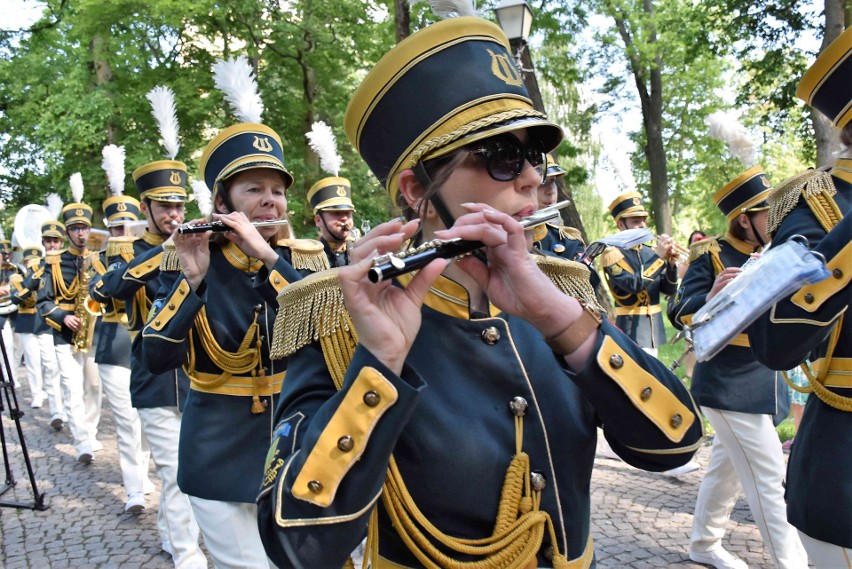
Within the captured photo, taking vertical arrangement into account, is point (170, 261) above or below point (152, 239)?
below

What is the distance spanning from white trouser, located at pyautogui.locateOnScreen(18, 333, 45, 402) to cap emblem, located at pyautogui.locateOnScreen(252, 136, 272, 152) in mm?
10364

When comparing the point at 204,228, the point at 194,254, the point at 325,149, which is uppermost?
the point at 325,149

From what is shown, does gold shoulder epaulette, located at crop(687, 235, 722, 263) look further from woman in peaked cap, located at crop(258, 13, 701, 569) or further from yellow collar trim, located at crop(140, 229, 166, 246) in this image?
yellow collar trim, located at crop(140, 229, 166, 246)

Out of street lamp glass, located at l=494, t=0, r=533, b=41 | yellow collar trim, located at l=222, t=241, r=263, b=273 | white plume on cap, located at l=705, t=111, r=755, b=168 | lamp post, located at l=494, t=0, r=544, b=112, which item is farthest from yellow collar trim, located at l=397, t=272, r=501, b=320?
street lamp glass, located at l=494, t=0, r=533, b=41

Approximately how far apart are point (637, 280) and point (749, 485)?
4.13 meters

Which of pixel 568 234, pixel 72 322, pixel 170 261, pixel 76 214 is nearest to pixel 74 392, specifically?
pixel 72 322

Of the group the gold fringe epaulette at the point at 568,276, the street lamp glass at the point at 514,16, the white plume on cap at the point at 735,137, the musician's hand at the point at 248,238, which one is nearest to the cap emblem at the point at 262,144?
the musician's hand at the point at 248,238

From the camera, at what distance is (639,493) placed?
6273 millimetres

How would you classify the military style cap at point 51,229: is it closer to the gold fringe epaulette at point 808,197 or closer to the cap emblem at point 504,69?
the gold fringe epaulette at point 808,197

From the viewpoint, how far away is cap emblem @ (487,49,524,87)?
194 centimetres

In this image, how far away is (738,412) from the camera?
4.46 m

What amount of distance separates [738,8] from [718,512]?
12514mm

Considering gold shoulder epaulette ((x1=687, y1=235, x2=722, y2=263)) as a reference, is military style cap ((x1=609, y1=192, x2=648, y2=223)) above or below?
above

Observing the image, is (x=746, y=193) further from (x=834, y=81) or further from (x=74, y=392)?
(x=74, y=392)
